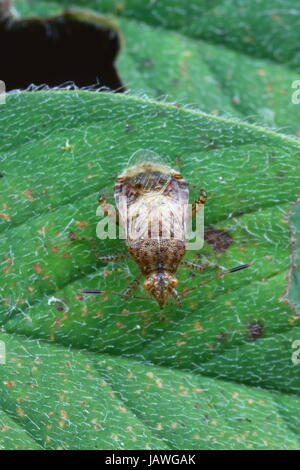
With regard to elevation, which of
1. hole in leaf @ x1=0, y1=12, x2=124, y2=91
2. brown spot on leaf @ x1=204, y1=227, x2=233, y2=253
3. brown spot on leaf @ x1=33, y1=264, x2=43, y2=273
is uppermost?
hole in leaf @ x1=0, y1=12, x2=124, y2=91

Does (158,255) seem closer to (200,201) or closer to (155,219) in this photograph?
(155,219)

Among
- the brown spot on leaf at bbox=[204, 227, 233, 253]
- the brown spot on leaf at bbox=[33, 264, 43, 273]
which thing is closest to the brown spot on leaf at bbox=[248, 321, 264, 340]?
the brown spot on leaf at bbox=[204, 227, 233, 253]

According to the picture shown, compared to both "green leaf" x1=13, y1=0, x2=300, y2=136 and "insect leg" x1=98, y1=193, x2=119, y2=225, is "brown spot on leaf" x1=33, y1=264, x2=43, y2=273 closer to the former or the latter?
"insect leg" x1=98, y1=193, x2=119, y2=225

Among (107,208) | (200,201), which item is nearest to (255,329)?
(200,201)

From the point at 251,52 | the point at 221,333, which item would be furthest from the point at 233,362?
the point at 251,52

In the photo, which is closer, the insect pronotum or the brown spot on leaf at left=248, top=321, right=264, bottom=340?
the brown spot on leaf at left=248, top=321, right=264, bottom=340

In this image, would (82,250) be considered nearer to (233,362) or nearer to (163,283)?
(163,283)
